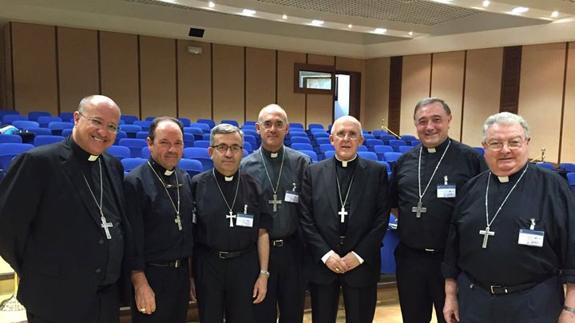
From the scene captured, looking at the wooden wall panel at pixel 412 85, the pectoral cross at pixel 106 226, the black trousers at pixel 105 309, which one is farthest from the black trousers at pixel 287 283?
the wooden wall panel at pixel 412 85

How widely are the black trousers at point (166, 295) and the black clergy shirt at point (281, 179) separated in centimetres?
61

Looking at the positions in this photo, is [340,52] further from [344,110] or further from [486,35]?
[486,35]

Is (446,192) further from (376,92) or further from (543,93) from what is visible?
(376,92)

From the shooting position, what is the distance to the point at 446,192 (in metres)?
2.48

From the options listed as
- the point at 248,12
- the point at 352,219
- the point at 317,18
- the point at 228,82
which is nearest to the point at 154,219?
the point at 352,219

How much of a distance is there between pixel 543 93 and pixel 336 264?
1025 centimetres

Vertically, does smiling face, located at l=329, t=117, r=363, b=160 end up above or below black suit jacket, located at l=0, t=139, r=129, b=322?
above

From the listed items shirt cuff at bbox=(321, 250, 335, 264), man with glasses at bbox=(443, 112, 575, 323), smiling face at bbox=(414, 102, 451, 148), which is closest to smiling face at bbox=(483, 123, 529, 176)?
man with glasses at bbox=(443, 112, 575, 323)

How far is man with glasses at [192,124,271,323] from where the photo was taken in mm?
2361

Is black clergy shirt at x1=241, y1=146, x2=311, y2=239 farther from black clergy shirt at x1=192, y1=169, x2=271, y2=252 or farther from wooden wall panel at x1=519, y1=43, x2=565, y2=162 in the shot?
wooden wall panel at x1=519, y1=43, x2=565, y2=162

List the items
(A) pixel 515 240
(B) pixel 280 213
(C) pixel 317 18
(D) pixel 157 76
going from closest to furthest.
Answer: (A) pixel 515 240 → (B) pixel 280 213 → (C) pixel 317 18 → (D) pixel 157 76

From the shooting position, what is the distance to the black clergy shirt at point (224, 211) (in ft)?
7.75

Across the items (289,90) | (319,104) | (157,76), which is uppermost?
(157,76)

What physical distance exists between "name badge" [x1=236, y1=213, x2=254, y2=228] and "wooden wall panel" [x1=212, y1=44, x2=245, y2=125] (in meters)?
10.5
